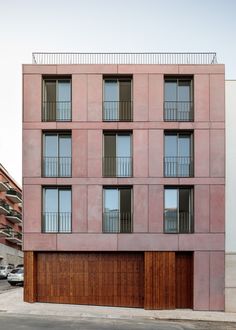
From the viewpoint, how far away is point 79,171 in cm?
2511

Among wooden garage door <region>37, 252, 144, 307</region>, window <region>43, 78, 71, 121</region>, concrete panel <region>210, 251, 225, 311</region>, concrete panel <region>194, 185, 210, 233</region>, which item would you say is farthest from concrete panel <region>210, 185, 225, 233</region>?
window <region>43, 78, 71, 121</region>

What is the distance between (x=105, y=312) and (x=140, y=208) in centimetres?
541

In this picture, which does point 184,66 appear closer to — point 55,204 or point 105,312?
point 55,204

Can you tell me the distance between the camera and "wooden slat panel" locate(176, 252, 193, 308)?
24.5m

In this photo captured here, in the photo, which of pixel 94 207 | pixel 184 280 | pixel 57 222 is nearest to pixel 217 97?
pixel 94 207

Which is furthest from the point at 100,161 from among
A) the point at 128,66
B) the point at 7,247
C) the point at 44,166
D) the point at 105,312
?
the point at 7,247

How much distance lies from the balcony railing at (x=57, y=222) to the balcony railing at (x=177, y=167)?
18.4 feet

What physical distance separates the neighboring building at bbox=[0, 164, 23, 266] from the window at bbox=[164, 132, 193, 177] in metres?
42.2

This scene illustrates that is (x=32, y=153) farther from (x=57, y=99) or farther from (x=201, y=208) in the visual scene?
(x=201, y=208)

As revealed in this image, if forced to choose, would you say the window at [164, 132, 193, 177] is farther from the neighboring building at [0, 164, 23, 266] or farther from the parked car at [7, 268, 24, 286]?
the neighboring building at [0, 164, 23, 266]

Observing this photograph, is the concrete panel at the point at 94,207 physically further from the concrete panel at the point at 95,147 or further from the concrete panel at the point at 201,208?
the concrete panel at the point at 201,208

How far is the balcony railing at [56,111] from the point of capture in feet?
83.4

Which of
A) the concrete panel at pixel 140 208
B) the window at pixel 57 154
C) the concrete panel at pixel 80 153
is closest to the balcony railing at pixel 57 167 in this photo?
the window at pixel 57 154

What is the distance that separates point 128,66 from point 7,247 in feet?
169
